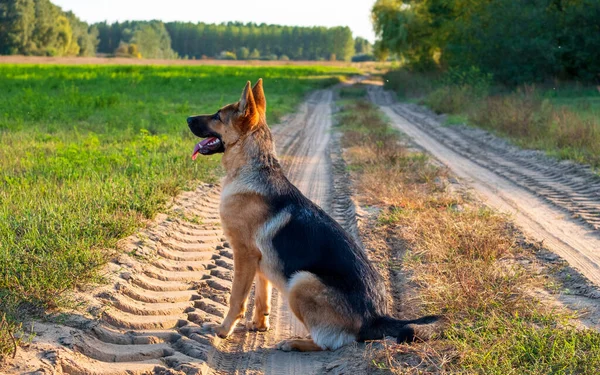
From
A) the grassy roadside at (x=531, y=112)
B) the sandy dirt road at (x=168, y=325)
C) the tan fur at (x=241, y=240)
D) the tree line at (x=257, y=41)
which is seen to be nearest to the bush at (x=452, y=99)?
the grassy roadside at (x=531, y=112)

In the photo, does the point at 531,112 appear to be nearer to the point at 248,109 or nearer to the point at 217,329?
the point at 248,109

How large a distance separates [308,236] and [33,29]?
101 metres

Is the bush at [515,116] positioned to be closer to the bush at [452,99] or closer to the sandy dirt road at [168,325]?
the bush at [452,99]

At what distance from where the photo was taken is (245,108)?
541cm

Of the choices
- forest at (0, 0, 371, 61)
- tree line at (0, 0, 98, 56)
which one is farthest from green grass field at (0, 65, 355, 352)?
forest at (0, 0, 371, 61)

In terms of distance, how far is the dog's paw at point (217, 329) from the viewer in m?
5.38

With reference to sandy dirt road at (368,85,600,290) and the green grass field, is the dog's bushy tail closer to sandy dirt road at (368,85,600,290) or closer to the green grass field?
the green grass field

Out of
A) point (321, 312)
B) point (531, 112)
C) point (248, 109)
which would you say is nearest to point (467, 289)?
point (321, 312)

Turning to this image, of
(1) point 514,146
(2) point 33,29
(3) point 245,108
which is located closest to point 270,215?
(3) point 245,108

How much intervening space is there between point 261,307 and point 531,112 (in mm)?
16643

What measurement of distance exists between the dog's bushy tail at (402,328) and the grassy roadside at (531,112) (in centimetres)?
944

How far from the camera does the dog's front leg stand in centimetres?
523

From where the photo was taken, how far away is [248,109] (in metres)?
5.41

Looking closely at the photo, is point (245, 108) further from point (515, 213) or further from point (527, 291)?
point (515, 213)
